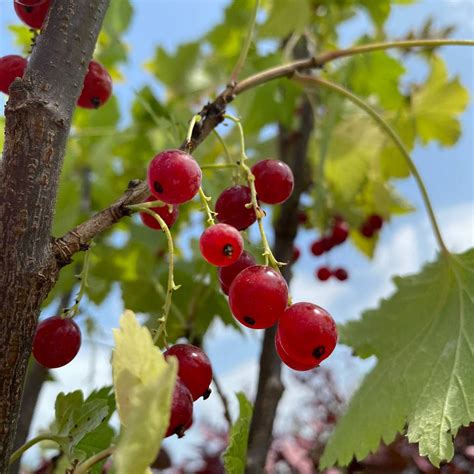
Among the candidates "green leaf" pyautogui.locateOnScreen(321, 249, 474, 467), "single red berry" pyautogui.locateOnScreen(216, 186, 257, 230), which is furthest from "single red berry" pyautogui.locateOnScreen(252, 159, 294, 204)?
"green leaf" pyautogui.locateOnScreen(321, 249, 474, 467)

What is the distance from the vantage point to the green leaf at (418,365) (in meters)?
1.04

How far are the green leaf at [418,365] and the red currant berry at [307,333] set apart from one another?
13.7 inches

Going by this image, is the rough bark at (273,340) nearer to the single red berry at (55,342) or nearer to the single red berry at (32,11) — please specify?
the single red berry at (55,342)

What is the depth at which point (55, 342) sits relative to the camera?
33.1 inches

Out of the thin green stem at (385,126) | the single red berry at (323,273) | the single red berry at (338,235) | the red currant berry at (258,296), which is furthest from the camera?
the single red berry at (323,273)

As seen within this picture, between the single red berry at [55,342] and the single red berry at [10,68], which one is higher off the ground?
the single red berry at [10,68]

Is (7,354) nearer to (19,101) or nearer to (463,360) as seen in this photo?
(19,101)

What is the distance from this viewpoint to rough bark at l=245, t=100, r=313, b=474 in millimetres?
1409

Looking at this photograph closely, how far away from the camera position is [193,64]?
3086 millimetres

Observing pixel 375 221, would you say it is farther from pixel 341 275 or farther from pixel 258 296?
pixel 258 296

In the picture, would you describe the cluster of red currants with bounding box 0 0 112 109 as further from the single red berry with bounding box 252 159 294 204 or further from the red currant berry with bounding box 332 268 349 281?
the red currant berry with bounding box 332 268 349 281

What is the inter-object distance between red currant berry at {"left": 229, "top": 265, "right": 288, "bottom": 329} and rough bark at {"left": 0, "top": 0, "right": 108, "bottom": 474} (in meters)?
0.21

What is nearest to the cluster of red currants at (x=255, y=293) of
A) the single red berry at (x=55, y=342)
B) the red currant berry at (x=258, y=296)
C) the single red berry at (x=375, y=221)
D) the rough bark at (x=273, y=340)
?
the red currant berry at (x=258, y=296)

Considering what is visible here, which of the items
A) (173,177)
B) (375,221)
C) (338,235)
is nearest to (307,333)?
(173,177)
